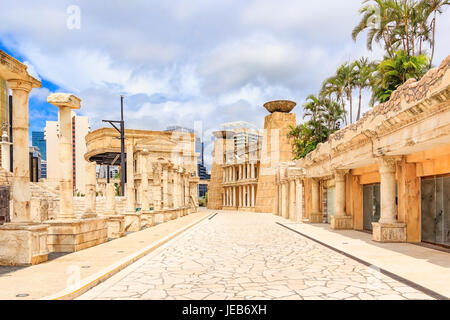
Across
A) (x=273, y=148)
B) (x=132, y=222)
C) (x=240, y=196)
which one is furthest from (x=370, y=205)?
(x=240, y=196)

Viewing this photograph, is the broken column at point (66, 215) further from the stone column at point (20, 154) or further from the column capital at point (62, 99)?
the stone column at point (20, 154)

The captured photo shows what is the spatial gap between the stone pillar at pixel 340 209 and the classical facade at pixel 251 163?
73.0ft

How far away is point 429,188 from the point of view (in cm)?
1232

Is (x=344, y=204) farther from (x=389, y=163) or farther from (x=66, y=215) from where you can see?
(x=66, y=215)

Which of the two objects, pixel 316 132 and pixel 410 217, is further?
pixel 316 132

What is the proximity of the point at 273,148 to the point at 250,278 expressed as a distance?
126ft

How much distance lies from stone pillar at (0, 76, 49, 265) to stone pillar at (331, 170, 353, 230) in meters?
13.8

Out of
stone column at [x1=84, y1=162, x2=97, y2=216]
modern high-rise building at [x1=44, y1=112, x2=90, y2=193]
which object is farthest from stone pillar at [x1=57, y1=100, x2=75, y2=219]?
modern high-rise building at [x1=44, y1=112, x2=90, y2=193]

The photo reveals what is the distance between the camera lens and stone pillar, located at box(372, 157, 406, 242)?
40.7ft

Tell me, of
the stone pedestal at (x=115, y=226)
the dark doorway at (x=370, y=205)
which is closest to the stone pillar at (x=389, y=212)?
the dark doorway at (x=370, y=205)

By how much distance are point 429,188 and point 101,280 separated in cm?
1108

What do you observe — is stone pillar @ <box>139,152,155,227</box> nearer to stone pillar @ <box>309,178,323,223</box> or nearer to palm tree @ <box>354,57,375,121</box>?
stone pillar @ <box>309,178,323,223</box>

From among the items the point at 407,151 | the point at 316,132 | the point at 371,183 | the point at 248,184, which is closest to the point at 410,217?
the point at 407,151
